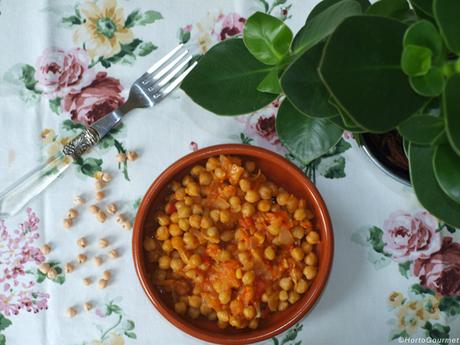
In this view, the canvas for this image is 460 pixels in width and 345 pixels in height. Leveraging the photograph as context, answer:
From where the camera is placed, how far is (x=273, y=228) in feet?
3.22

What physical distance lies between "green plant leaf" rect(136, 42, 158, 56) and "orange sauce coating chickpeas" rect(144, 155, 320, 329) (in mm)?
246

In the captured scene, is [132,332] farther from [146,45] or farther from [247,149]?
[146,45]

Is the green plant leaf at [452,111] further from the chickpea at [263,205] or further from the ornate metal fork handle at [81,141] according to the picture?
the ornate metal fork handle at [81,141]

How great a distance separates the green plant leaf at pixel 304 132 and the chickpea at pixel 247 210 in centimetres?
25

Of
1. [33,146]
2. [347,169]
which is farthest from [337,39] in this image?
[33,146]

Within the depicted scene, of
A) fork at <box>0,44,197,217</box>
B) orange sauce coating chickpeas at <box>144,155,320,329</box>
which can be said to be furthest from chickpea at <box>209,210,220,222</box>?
fork at <box>0,44,197,217</box>

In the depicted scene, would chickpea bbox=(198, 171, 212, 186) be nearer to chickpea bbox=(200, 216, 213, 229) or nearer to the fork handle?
chickpea bbox=(200, 216, 213, 229)

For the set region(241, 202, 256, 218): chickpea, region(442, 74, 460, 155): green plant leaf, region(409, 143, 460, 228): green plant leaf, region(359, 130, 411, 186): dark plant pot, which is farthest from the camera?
region(241, 202, 256, 218): chickpea

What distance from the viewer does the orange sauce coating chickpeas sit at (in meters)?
0.98

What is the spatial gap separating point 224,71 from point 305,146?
149 mm

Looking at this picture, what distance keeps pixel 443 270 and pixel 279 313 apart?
32 centimetres

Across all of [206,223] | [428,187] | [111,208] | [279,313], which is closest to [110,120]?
[111,208]

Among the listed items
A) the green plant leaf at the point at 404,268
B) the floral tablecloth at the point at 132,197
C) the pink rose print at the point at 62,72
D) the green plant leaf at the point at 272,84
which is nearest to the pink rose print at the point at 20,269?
the floral tablecloth at the point at 132,197

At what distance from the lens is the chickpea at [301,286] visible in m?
0.97
